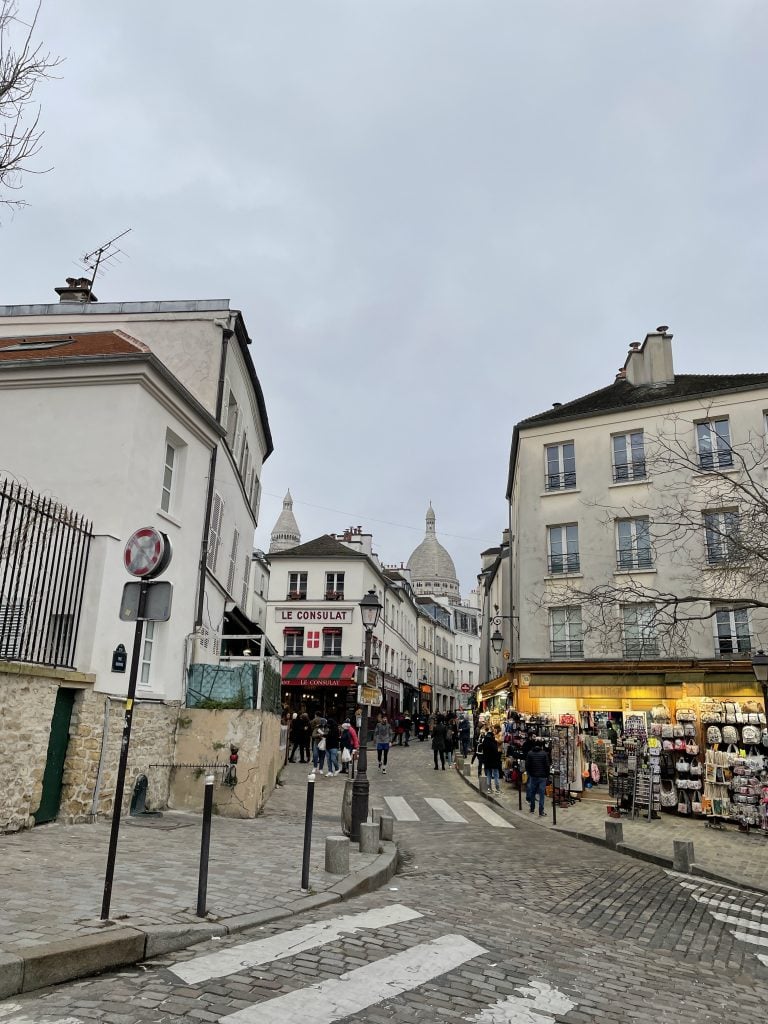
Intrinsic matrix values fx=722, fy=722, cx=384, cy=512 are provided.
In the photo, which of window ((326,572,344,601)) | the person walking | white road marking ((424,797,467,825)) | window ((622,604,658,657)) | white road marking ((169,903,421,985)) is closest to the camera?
white road marking ((169,903,421,985))

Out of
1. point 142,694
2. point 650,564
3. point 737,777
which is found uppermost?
point 650,564

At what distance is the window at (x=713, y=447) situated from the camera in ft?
66.7

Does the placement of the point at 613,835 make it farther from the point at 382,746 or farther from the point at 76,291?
the point at 76,291

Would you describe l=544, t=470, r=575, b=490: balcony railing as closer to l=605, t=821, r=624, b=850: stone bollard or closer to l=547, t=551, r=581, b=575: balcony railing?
l=547, t=551, r=581, b=575: balcony railing

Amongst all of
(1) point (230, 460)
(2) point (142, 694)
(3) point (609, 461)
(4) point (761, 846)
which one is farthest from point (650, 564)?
(2) point (142, 694)

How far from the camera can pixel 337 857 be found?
24.0 feet

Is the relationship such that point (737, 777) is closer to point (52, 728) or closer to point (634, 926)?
point (634, 926)

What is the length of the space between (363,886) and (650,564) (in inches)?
630

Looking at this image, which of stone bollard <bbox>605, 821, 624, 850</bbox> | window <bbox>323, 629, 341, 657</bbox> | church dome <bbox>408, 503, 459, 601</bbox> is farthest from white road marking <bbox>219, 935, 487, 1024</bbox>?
church dome <bbox>408, 503, 459, 601</bbox>

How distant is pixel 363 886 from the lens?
277 inches

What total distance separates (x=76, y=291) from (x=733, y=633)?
64.2 ft

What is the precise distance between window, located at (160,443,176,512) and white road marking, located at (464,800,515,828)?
8156mm

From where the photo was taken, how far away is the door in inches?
341

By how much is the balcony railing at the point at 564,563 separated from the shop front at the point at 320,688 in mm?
18481
